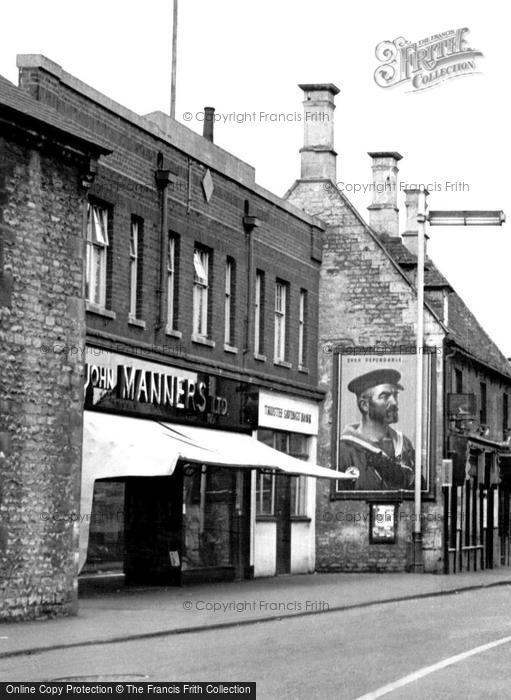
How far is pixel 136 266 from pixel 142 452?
459cm

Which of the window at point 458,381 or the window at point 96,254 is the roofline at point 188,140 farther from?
the window at point 458,381

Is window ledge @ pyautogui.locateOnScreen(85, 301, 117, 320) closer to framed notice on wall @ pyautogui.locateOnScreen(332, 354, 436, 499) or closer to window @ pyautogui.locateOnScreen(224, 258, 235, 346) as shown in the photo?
→ window @ pyautogui.locateOnScreen(224, 258, 235, 346)

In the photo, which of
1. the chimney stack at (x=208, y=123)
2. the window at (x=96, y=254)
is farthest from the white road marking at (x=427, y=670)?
the chimney stack at (x=208, y=123)

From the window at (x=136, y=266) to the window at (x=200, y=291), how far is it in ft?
8.77

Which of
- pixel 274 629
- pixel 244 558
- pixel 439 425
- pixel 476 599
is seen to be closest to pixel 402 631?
pixel 274 629

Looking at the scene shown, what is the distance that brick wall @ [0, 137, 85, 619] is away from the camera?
68.8ft

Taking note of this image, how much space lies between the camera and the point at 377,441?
39.0m

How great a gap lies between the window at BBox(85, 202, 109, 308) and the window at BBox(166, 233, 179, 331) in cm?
277

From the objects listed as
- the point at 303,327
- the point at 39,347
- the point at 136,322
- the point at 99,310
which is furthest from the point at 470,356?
the point at 39,347

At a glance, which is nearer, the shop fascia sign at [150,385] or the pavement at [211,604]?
the pavement at [211,604]

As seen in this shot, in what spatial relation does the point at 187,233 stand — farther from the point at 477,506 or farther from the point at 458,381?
the point at 477,506

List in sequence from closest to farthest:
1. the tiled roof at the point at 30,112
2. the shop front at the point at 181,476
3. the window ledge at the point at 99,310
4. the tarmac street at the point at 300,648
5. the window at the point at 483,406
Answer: the tarmac street at the point at 300,648
the tiled roof at the point at 30,112
the shop front at the point at 181,476
the window ledge at the point at 99,310
the window at the point at 483,406

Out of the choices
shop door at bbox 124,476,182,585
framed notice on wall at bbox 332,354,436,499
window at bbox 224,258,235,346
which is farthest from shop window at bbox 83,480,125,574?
framed notice on wall at bbox 332,354,436,499

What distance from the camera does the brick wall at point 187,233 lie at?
2689 cm
